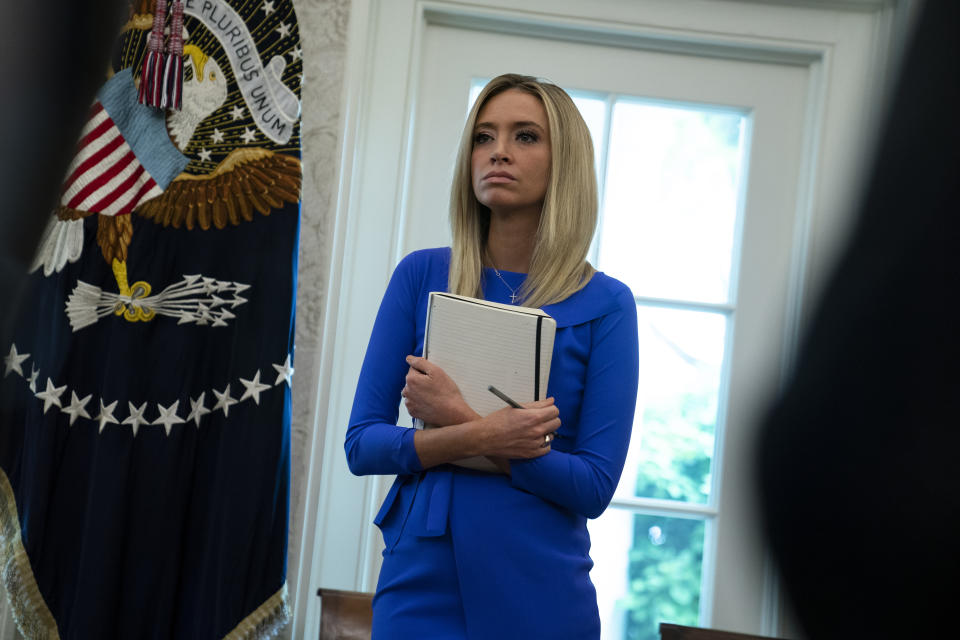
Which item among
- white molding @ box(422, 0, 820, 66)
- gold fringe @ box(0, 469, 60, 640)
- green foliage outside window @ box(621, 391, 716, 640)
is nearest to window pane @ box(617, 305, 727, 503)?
green foliage outside window @ box(621, 391, 716, 640)

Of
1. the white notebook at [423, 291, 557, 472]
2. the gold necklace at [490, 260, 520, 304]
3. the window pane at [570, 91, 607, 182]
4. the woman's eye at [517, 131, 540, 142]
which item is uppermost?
the window pane at [570, 91, 607, 182]

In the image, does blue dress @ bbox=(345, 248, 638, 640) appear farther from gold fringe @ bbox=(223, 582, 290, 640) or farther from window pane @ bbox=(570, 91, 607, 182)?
window pane @ bbox=(570, 91, 607, 182)

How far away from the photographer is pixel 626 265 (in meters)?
2.74

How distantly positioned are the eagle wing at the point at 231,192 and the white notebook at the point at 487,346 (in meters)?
0.98

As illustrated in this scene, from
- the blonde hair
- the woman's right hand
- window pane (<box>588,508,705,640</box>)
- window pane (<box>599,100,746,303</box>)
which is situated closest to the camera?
the woman's right hand

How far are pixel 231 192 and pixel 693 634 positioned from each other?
155cm

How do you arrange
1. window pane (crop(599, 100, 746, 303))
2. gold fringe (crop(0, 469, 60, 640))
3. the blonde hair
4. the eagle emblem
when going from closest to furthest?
the blonde hair, gold fringe (crop(0, 469, 60, 640)), the eagle emblem, window pane (crop(599, 100, 746, 303))

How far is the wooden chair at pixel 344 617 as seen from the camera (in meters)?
2.22

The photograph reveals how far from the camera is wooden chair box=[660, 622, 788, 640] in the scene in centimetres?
220

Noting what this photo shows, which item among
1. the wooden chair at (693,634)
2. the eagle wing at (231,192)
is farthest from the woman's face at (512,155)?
the wooden chair at (693,634)

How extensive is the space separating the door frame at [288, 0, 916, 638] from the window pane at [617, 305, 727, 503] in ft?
0.74

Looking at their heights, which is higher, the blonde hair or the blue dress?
the blonde hair

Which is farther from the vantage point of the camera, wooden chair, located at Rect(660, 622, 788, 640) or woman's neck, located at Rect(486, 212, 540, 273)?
wooden chair, located at Rect(660, 622, 788, 640)

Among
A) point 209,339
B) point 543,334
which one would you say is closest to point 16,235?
point 543,334
